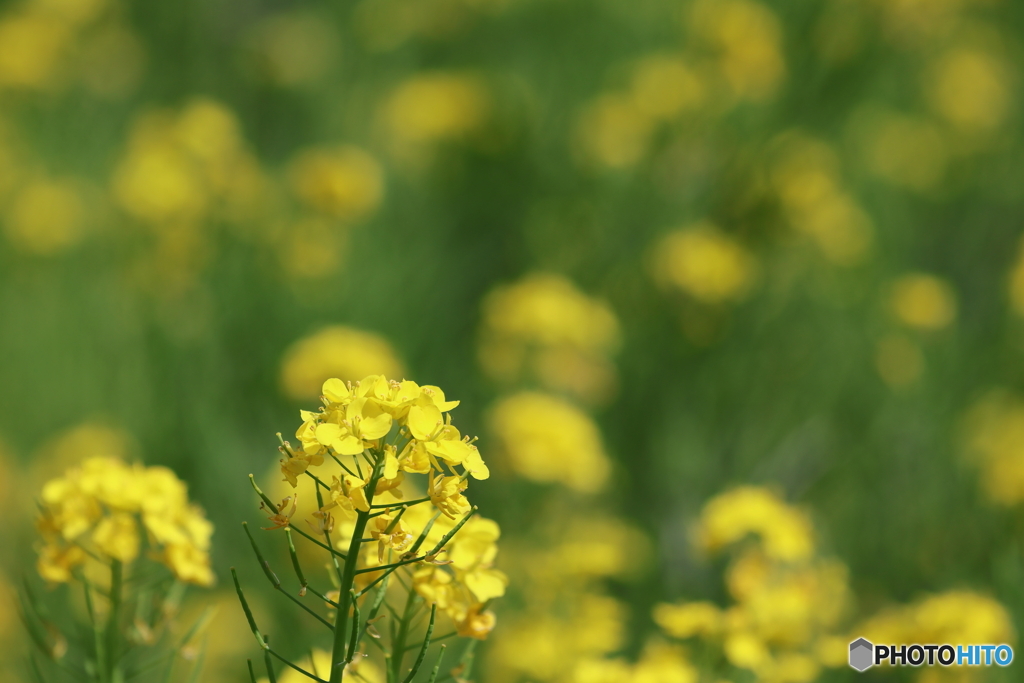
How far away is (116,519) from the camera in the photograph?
95cm

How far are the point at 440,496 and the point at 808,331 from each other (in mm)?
2486

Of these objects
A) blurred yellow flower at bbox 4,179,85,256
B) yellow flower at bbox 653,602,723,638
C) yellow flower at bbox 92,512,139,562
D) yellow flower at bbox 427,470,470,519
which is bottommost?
yellow flower at bbox 427,470,470,519

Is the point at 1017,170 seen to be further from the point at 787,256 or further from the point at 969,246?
the point at 787,256

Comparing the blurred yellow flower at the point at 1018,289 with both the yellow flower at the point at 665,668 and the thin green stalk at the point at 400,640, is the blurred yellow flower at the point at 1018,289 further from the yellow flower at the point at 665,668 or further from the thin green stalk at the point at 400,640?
the thin green stalk at the point at 400,640

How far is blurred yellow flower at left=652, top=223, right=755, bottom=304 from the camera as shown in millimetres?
2699

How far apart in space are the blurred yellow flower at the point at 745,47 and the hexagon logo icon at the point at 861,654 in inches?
87.9

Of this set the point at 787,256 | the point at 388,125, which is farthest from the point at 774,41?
the point at 388,125

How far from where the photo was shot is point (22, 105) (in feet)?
13.6

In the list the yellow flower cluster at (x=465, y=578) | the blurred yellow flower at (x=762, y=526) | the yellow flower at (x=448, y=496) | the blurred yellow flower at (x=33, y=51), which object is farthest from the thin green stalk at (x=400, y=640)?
the blurred yellow flower at (x=33, y=51)

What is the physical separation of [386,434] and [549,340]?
165cm

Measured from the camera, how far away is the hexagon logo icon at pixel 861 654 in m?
1.37

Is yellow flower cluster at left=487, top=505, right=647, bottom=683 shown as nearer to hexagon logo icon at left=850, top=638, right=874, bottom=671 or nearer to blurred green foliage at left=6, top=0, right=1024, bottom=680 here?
blurred green foliage at left=6, top=0, right=1024, bottom=680

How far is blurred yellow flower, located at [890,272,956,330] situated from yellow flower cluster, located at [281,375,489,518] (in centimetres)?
221

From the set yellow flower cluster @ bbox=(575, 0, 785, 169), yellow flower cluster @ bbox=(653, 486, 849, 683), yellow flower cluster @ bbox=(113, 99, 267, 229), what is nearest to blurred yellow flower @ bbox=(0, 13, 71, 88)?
yellow flower cluster @ bbox=(113, 99, 267, 229)
